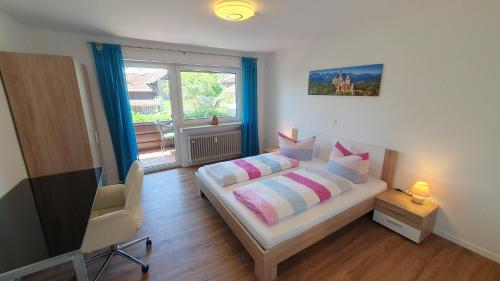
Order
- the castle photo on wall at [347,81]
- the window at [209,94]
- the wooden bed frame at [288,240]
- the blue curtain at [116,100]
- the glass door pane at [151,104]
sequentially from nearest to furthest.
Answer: the wooden bed frame at [288,240]
the castle photo on wall at [347,81]
the blue curtain at [116,100]
the glass door pane at [151,104]
the window at [209,94]

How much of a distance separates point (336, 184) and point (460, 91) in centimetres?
150

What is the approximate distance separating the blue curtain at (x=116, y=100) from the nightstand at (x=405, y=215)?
3.82m

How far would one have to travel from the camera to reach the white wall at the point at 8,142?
1820mm

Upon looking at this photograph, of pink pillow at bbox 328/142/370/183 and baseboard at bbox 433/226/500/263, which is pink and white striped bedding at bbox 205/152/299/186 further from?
baseboard at bbox 433/226/500/263

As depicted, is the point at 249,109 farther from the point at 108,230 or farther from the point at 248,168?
the point at 108,230

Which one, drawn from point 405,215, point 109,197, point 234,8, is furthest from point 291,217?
point 234,8

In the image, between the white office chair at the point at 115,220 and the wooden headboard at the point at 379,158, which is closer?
the white office chair at the point at 115,220

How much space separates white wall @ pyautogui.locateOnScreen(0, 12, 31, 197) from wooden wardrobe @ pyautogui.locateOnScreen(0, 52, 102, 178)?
50 millimetres

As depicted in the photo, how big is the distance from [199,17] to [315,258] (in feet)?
9.27

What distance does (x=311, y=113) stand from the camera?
3.67 meters

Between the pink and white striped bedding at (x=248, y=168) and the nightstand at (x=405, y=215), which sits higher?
the pink and white striped bedding at (x=248, y=168)

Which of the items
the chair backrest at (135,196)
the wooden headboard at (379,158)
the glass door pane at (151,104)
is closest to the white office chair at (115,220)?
the chair backrest at (135,196)

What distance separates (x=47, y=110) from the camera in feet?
7.03

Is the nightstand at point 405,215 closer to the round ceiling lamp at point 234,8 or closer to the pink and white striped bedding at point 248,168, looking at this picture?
the pink and white striped bedding at point 248,168
